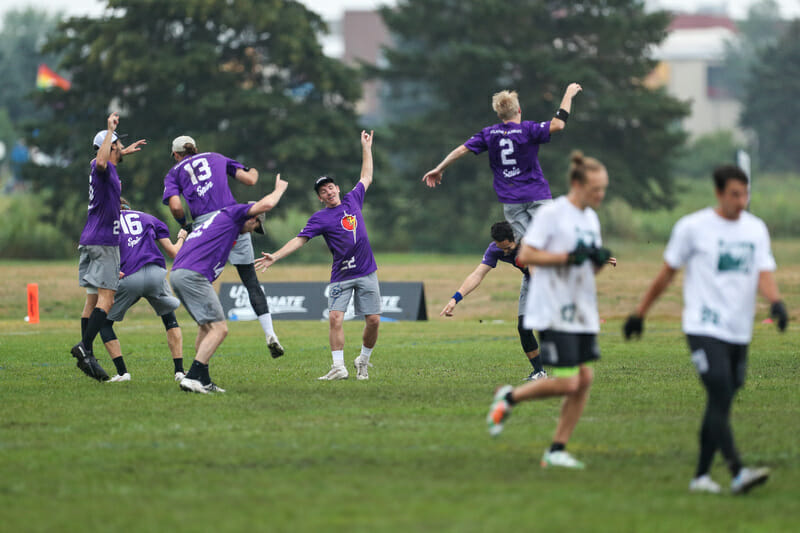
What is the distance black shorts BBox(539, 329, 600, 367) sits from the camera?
7223 mm

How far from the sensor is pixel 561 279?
7289 millimetres

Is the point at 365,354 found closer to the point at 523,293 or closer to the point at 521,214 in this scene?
the point at 523,293

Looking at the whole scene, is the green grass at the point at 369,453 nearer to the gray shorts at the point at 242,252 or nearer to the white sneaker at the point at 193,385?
the white sneaker at the point at 193,385

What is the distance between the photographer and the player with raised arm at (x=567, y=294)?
7219mm

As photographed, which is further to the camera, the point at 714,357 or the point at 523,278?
the point at 523,278

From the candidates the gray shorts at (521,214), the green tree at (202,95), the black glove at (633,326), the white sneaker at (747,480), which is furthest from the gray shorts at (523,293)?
the green tree at (202,95)

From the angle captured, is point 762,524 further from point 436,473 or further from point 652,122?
point 652,122

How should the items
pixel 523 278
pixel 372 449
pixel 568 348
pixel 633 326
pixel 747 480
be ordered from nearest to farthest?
pixel 747 480 < pixel 633 326 < pixel 568 348 < pixel 372 449 < pixel 523 278

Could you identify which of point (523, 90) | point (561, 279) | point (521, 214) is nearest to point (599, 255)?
point (561, 279)

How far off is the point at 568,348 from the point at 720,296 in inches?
40.2

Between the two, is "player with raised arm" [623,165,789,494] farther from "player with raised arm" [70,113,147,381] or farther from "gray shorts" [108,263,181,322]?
"player with raised arm" [70,113,147,381]

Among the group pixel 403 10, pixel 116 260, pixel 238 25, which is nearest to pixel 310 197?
pixel 238 25

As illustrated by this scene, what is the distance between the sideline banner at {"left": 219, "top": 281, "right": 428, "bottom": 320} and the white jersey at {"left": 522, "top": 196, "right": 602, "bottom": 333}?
1603 centimetres

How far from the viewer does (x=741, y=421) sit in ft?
29.6
